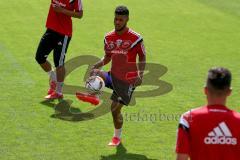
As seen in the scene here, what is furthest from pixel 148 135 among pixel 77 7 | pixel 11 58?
pixel 11 58

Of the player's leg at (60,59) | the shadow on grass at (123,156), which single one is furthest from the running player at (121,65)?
the player's leg at (60,59)

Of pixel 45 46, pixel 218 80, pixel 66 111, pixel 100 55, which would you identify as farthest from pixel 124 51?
pixel 100 55

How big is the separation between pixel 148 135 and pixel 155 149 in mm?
567

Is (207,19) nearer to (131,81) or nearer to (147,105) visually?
(147,105)

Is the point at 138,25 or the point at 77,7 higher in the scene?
the point at 77,7

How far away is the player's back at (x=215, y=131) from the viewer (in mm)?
4250

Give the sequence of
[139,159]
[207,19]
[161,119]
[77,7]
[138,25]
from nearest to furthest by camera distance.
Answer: [139,159]
[161,119]
[77,7]
[138,25]
[207,19]

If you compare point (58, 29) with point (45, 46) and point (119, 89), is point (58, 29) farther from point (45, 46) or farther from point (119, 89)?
point (119, 89)

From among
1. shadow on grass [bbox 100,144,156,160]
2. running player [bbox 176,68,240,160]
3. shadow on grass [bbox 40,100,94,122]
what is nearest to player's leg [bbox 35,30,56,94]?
shadow on grass [bbox 40,100,94,122]

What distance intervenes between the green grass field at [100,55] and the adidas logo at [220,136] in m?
3.52

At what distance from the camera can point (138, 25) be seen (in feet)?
54.3

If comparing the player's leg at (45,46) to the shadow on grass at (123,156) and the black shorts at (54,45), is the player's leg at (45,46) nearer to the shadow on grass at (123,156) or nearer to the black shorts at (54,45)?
the black shorts at (54,45)

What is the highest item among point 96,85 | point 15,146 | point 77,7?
point 77,7

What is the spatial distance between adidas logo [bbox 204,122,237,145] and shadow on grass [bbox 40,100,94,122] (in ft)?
16.8
